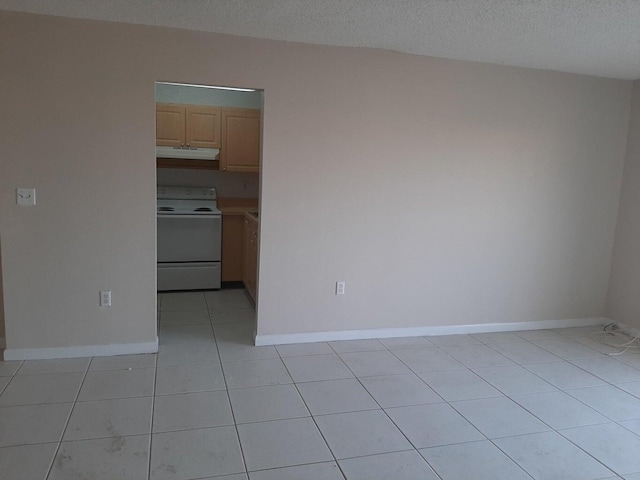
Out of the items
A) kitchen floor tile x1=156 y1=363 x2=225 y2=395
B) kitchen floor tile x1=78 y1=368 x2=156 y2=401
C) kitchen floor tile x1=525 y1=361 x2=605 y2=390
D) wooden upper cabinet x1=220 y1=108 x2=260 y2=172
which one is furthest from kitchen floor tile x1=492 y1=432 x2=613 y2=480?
wooden upper cabinet x1=220 y1=108 x2=260 y2=172

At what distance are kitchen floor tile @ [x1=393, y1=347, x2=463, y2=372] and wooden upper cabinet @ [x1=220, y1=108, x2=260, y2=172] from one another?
2.72m

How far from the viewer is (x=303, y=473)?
2.19 m

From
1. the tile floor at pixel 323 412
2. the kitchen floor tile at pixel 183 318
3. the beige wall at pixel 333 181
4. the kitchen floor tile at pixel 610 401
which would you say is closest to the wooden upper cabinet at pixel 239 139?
the kitchen floor tile at pixel 183 318

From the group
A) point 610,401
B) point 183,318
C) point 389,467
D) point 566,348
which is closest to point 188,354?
point 183,318

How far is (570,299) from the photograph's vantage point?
4520 mm

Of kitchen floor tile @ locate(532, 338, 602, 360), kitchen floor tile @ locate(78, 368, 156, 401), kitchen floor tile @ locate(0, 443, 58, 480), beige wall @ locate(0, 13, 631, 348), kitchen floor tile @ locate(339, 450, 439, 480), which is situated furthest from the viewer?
kitchen floor tile @ locate(532, 338, 602, 360)

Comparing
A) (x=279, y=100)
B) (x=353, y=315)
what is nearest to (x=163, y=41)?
(x=279, y=100)

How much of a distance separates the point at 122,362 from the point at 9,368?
27.1 inches

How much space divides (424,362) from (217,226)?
8.76ft

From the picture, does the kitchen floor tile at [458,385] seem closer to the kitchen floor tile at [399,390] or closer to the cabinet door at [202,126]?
the kitchen floor tile at [399,390]

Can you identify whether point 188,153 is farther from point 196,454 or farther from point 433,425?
point 433,425

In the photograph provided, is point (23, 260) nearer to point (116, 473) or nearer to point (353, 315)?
point (116, 473)

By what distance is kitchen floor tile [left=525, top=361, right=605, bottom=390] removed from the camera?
10.8 feet

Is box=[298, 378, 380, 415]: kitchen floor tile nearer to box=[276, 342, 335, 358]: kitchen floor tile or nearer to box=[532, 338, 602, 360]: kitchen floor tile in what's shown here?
box=[276, 342, 335, 358]: kitchen floor tile
